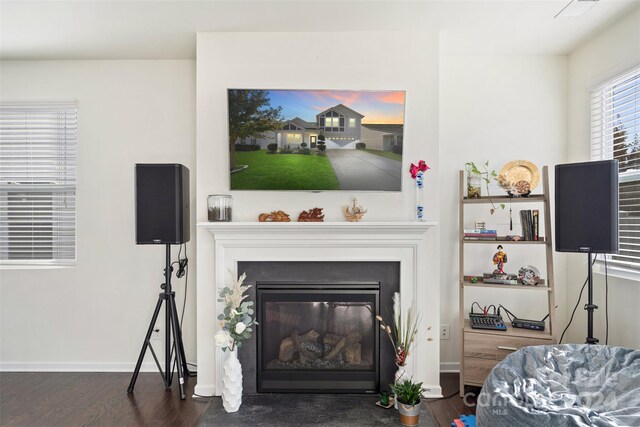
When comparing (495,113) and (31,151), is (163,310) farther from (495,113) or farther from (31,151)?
(495,113)

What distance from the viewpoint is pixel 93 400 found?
2.57 metres

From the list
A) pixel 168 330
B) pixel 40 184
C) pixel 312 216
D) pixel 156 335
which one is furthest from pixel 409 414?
pixel 40 184

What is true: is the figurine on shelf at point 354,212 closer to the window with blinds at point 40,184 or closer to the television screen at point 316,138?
the television screen at point 316,138

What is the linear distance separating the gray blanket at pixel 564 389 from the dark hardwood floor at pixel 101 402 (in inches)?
21.1

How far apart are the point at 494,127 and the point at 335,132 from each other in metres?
1.36

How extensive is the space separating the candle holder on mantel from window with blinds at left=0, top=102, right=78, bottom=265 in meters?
1.39

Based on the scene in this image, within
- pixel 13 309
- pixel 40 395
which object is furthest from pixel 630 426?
pixel 13 309

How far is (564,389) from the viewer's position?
197 centimetres

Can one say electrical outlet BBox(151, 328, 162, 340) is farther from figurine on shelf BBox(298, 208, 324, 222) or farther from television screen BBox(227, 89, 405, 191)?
figurine on shelf BBox(298, 208, 324, 222)

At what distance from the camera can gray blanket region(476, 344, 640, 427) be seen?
1.68 m

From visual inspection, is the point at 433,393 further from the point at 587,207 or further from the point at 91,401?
the point at 91,401

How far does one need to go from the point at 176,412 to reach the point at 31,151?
2.45 meters

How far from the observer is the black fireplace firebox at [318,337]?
2.61m

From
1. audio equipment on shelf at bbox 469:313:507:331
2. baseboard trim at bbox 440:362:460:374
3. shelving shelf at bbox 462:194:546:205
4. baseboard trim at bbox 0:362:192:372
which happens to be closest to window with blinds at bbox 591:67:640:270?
shelving shelf at bbox 462:194:546:205
